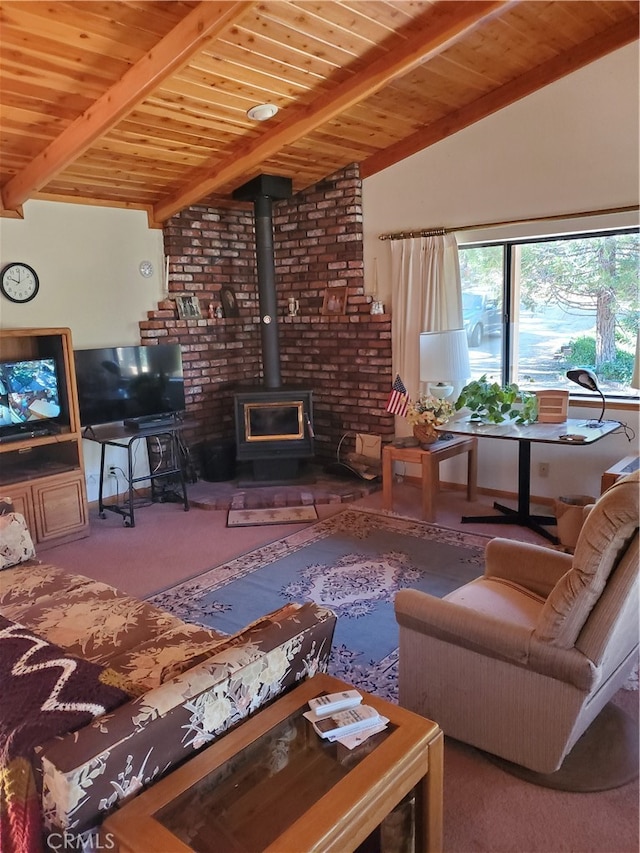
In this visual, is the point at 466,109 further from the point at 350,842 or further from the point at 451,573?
the point at 350,842

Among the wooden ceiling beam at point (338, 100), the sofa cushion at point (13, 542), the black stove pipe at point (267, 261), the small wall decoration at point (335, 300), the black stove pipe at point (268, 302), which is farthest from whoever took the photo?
the small wall decoration at point (335, 300)

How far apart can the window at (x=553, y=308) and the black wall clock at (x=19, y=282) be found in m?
3.22

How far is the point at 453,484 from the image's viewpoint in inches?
212

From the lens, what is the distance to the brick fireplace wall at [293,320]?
5.57 m

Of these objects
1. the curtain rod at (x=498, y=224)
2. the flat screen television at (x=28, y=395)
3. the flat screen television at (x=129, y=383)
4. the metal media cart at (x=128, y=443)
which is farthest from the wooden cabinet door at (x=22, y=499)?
the curtain rod at (x=498, y=224)

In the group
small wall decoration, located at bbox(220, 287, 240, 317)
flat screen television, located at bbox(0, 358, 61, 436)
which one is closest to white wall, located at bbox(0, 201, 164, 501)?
flat screen television, located at bbox(0, 358, 61, 436)

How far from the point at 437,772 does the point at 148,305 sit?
4633 mm

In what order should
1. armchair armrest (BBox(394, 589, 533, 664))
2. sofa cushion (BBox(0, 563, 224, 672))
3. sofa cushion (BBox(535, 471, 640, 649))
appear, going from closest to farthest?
sofa cushion (BBox(535, 471, 640, 649)) → armchair armrest (BBox(394, 589, 533, 664)) → sofa cushion (BBox(0, 563, 224, 672))

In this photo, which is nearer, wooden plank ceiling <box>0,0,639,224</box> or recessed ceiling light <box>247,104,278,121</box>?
wooden plank ceiling <box>0,0,639,224</box>

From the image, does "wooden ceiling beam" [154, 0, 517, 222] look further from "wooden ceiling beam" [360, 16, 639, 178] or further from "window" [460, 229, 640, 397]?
"window" [460, 229, 640, 397]

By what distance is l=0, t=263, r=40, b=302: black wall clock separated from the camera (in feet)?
14.7

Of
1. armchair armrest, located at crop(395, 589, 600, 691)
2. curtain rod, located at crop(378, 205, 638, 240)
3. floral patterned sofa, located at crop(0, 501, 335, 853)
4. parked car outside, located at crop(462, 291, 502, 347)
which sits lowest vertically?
armchair armrest, located at crop(395, 589, 600, 691)

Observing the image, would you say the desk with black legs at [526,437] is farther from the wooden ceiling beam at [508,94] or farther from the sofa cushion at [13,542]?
the sofa cushion at [13,542]

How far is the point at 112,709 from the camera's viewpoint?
1429 mm
